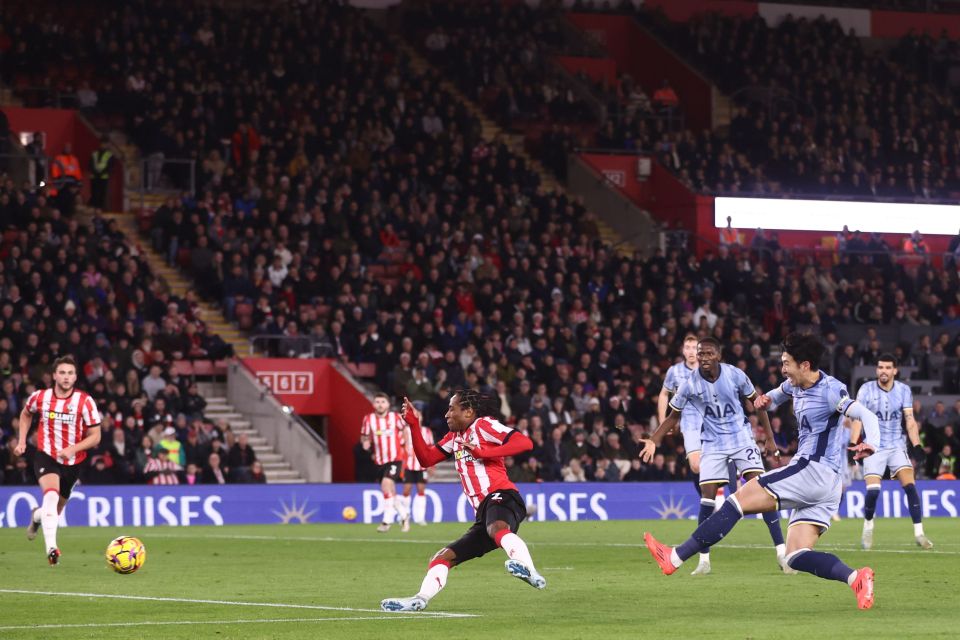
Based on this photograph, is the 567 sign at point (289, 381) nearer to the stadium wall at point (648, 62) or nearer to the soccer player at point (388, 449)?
the soccer player at point (388, 449)

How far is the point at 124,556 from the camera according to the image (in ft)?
51.7

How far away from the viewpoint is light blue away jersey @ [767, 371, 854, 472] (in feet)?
39.6

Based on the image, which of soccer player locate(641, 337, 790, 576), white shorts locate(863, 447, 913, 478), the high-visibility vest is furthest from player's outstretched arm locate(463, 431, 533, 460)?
the high-visibility vest

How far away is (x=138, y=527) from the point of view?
26391 mm

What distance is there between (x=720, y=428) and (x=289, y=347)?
17905mm

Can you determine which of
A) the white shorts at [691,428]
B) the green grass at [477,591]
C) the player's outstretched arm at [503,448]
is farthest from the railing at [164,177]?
the player's outstretched arm at [503,448]

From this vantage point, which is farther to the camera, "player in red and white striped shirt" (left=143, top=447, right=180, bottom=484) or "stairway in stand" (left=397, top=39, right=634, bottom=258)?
"stairway in stand" (left=397, top=39, right=634, bottom=258)

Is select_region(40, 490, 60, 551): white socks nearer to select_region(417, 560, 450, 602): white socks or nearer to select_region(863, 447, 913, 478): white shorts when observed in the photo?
select_region(417, 560, 450, 602): white socks

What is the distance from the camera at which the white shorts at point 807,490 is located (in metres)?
12.0

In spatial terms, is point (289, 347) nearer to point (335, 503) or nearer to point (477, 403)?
point (335, 503)

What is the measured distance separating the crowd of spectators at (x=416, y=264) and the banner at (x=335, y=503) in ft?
5.06

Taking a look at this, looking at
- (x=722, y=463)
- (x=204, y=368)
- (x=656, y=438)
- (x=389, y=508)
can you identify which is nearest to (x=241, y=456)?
(x=204, y=368)

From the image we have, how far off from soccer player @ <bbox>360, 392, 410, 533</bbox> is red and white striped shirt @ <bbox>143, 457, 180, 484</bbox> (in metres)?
3.53

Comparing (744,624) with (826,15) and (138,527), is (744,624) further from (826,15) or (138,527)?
(826,15)
